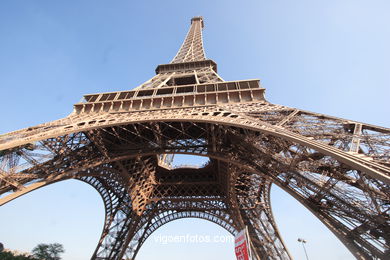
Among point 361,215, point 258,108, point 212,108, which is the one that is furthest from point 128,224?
point 361,215

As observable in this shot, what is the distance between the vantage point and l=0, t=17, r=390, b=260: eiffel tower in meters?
6.56

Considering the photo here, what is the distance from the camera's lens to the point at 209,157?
43.4ft

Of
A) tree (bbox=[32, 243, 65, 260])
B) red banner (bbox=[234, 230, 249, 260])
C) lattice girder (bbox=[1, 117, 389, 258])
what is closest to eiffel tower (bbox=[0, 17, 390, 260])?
lattice girder (bbox=[1, 117, 389, 258])

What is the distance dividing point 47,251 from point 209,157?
28.9 m

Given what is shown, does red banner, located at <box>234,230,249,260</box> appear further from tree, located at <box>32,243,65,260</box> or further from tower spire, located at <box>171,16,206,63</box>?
tree, located at <box>32,243,65,260</box>

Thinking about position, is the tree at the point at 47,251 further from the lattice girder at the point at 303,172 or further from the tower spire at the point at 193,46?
the tower spire at the point at 193,46

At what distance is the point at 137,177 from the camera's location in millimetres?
18781

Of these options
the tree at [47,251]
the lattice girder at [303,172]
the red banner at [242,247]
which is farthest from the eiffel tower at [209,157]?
the tree at [47,251]

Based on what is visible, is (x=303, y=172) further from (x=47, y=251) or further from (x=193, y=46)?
(x=47, y=251)

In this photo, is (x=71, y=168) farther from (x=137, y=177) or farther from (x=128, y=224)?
(x=128, y=224)

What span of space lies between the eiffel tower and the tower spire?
710 mm

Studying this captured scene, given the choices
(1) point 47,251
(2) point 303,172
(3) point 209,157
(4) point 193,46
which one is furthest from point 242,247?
(1) point 47,251

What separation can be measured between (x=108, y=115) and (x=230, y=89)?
8.01 m

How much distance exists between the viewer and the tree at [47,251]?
27353 mm
